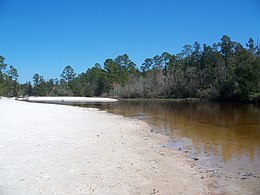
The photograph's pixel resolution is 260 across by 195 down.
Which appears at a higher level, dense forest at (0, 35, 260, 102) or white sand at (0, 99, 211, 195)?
dense forest at (0, 35, 260, 102)

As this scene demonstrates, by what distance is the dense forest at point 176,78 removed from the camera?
6147cm

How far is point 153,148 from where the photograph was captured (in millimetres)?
11578

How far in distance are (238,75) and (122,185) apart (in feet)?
204

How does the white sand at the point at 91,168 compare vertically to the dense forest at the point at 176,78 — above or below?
below

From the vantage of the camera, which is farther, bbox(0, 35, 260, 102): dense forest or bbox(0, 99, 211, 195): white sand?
bbox(0, 35, 260, 102): dense forest

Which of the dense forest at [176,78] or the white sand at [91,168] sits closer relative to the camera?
the white sand at [91,168]

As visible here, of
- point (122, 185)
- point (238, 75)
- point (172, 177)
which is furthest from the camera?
point (238, 75)

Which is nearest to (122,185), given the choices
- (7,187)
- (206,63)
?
(7,187)

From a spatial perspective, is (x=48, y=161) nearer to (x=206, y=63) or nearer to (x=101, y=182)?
(x=101, y=182)

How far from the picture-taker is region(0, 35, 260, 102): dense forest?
61469 mm

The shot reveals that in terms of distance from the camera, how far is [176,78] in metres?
91.3

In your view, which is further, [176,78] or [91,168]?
[176,78]

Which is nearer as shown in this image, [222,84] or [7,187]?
[7,187]

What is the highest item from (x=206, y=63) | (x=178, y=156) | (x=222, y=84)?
(x=206, y=63)
